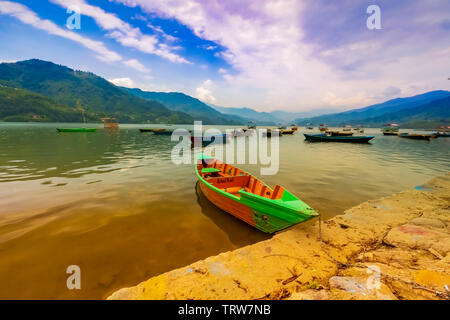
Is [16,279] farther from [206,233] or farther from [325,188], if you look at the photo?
[325,188]

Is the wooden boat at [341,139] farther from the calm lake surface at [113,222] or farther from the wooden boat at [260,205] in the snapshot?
the wooden boat at [260,205]

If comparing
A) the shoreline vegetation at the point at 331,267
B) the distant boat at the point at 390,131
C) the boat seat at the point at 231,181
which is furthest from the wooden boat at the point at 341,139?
the distant boat at the point at 390,131

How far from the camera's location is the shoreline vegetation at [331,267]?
395cm

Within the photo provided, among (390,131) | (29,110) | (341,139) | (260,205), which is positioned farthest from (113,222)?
(29,110)

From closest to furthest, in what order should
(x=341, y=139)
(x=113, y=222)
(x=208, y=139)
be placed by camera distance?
(x=113, y=222)
(x=208, y=139)
(x=341, y=139)

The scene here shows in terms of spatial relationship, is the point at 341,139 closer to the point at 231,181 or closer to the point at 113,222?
the point at 231,181

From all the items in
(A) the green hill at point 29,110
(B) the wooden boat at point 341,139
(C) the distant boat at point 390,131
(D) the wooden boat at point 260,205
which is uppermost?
(A) the green hill at point 29,110

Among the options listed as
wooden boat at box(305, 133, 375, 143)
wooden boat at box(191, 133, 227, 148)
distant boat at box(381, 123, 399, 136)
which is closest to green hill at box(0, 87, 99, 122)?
wooden boat at box(191, 133, 227, 148)

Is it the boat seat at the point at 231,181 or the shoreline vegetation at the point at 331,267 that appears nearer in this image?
the shoreline vegetation at the point at 331,267

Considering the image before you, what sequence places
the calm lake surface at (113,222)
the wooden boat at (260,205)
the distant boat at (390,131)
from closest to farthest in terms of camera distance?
the calm lake surface at (113,222), the wooden boat at (260,205), the distant boat at (390,131)

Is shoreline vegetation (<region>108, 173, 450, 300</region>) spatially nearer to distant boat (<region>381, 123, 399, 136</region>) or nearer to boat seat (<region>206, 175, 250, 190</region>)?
boat seat (<region>206, 175, 250, 190</region>)

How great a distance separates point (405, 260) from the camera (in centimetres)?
508

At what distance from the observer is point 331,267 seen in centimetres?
507
